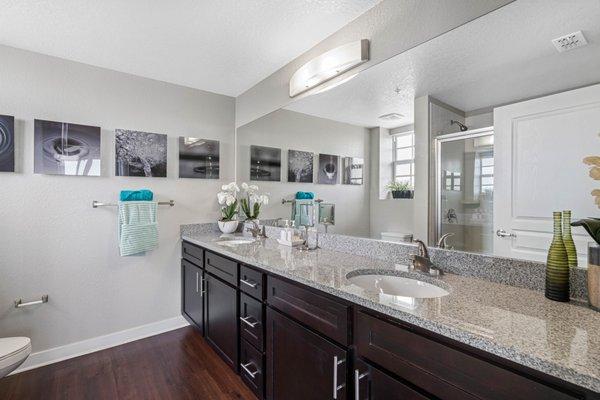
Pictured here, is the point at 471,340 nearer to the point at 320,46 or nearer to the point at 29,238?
the point at 320,46

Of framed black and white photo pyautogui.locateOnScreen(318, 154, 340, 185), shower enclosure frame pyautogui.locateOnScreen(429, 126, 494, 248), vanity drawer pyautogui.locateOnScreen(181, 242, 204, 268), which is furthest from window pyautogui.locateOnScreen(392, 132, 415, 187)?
vanity drawer pyautogui.locateOnScreen(181, 242, 204, 268)

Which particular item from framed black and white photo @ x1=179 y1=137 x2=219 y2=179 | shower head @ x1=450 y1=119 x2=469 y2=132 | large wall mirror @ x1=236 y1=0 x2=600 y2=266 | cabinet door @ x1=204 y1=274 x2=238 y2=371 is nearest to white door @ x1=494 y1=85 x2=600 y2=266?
large wall mirror @ x1=236 y1=0 x2=600 y2=266

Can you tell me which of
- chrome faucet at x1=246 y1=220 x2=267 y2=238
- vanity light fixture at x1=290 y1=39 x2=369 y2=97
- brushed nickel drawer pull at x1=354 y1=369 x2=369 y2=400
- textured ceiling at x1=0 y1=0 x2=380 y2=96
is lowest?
brushed nickel drawer pull at x1=354 y1=369 x2=369 y2=400

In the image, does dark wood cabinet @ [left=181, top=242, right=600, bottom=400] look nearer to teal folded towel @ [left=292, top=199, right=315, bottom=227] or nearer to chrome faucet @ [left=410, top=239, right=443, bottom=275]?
chrome faucet @ [left=410, top=239, right=443, bottom=275]

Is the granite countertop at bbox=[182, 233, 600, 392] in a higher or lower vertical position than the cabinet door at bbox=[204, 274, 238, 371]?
higher

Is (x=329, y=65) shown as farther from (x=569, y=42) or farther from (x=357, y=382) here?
(x=357, y=382)

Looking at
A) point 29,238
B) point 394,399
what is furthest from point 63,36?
point 394,399

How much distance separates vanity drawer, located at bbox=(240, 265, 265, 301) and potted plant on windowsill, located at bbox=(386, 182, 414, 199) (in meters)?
0.88

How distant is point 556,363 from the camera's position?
0.63 metres

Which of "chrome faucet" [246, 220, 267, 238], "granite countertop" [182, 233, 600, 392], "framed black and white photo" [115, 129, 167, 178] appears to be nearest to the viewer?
"granite countertop" [182, 233, 600, 392]

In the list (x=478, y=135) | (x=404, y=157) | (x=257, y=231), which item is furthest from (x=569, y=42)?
(x=257, y=231)

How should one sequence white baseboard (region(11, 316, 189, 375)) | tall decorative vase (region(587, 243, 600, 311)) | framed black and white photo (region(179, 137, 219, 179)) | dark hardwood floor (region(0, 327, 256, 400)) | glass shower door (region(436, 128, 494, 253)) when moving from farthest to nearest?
framed black and white photo (region(179, 137, 219, 179)), white baseboard (region(11, 316, 189, 375)), dark hardwood floor (region(0, 327, 256, 400)), glass shower door (region(436, 128, 494, 253)), tall decorative vase (region(587, 243, 600, 311))

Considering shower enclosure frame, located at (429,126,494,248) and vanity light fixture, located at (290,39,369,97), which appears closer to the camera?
shower enclosure frame, located at (429,126,494,248)

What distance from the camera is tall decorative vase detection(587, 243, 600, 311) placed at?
91 centimetres
